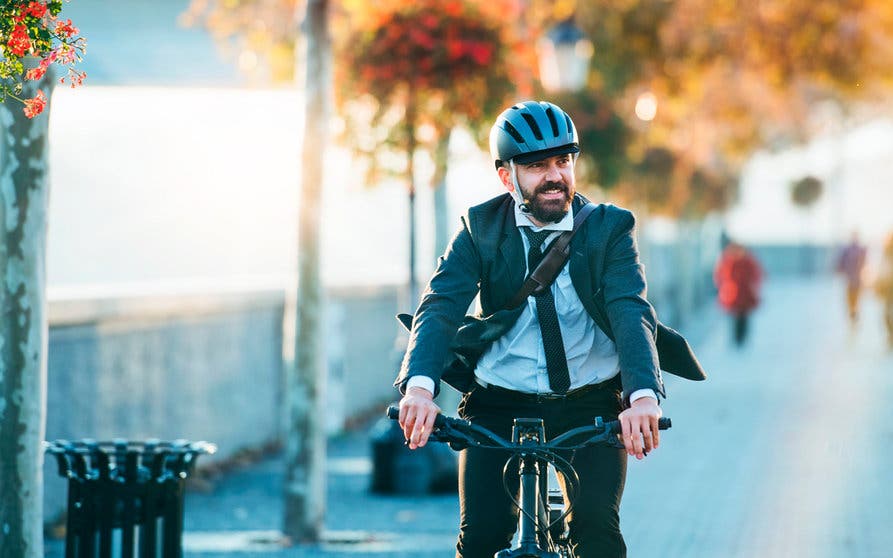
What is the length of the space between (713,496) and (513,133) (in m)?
6.72

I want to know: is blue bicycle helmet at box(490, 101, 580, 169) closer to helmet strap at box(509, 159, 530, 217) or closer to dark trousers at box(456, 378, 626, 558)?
helmet strap at box(509, 159, 530, 217)

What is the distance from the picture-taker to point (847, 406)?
17.5m

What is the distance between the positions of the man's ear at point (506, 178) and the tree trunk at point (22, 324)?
181cm

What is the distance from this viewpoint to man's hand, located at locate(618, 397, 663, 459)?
13.5 ft

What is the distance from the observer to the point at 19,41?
15.2 feet

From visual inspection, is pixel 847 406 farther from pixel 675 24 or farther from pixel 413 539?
pixel 413 539

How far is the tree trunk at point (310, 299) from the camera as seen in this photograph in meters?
9.30

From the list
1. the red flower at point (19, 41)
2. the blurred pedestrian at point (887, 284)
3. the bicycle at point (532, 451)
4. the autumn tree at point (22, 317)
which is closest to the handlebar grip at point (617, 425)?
the bicycle at point (532, 451)

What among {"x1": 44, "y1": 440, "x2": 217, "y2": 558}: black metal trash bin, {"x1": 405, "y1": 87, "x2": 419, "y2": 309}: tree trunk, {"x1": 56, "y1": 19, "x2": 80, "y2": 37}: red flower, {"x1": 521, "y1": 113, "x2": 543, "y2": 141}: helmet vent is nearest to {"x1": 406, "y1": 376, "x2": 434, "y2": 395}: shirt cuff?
{"x1": 521, "y1": 113, "x2": 543, "y2": 141}: helmet vent

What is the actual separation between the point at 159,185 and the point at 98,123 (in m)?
2.53

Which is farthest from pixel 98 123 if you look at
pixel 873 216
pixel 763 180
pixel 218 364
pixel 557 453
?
pixel 873 216

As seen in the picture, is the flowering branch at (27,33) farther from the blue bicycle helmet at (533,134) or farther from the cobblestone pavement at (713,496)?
the cobblestone pavement at (713,496)

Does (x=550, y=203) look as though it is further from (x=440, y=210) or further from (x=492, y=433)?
(x=440, y=210)

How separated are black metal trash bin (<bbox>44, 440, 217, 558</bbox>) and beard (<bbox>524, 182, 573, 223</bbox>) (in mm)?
1848
